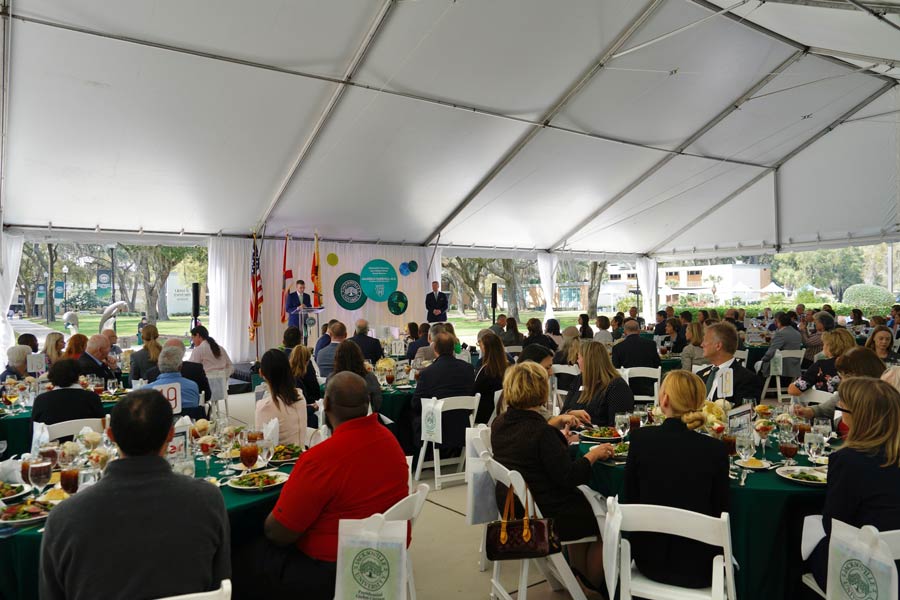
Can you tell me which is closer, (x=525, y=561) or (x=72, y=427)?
(x=525, y=561)

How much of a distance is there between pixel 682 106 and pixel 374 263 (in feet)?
22.6

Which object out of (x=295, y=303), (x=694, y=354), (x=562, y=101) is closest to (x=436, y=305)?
(x=295, y=303)

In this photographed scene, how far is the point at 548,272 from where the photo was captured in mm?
16203

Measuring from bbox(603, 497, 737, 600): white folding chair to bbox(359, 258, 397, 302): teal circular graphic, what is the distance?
11.3 meters

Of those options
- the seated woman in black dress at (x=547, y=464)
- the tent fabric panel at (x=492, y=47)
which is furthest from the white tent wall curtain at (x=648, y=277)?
the seated woman in black dress at (x=547, y=464)

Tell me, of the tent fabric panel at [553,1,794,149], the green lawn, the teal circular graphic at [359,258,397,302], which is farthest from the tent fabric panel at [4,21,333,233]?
the green lawn

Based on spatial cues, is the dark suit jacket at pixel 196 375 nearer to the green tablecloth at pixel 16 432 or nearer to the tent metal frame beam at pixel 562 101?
the green tablecloth at pixel 16 432

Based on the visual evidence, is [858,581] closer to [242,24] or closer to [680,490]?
[680,490]

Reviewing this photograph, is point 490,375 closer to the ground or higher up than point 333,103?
closer to the ground

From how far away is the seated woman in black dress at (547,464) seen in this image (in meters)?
3.04

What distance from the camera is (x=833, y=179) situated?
14.2 m

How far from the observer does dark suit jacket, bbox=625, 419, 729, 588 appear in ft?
8.18

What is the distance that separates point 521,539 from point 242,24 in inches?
256

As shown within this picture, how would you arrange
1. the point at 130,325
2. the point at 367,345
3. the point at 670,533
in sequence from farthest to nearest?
the point at 130,325, the point at 367,345, the point at 670,533
